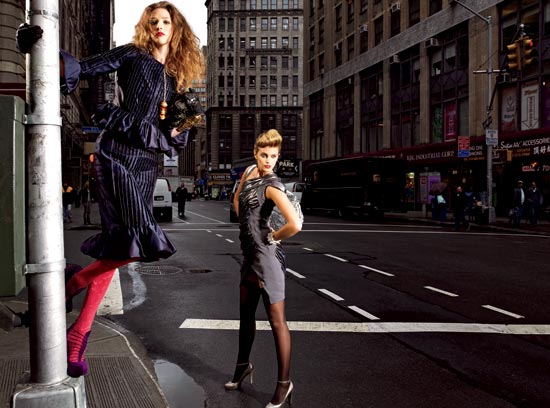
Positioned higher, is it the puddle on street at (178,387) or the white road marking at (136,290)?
the white road marking at (136,290)

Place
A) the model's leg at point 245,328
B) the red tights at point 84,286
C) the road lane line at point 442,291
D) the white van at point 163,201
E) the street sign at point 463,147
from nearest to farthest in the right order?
1. the red tights at point 84,286
2. the model's leg at point 245,328
3. the road lane line at point 442,291
4. the white van at point 163,201
5. the street sign at point 463,147

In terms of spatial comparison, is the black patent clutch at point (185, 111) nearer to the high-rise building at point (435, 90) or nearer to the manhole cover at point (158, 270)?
the manhole cover at point (158, 270)

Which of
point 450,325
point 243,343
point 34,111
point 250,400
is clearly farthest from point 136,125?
point 450,325

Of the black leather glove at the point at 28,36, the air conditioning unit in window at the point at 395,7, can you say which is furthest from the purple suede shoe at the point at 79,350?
the air conditioning unit in window at the point at 395,7

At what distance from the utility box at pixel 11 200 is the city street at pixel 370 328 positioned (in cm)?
178

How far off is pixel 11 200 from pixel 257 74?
103444mm

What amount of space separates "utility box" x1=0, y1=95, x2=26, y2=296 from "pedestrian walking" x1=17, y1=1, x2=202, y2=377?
49 centimetres

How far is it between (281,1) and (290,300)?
102407mm

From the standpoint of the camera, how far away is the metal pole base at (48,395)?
2316mm

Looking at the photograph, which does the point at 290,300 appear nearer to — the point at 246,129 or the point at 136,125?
the point at 136,125

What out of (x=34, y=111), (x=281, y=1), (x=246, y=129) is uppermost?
(x=281, y=1)

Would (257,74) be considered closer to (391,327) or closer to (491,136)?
(491,136)

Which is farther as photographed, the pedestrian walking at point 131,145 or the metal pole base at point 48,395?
the pedestrian walking at point 131,145

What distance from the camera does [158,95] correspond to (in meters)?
3.17
